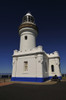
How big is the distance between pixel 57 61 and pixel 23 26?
450 inches

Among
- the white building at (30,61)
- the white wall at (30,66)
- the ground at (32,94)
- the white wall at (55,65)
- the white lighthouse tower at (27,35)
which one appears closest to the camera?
the ground at (32,94)

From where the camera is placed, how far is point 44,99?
18.7 feet

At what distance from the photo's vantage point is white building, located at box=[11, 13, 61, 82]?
1437 cm

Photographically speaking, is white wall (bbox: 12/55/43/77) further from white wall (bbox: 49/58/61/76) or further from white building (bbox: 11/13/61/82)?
white wall (bbox: 49/58/61/76)

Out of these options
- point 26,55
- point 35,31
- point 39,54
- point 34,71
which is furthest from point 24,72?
point 35,31

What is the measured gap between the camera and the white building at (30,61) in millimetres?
14367

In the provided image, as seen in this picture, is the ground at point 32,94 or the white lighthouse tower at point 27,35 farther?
the white lighthouse tower at point 27,35

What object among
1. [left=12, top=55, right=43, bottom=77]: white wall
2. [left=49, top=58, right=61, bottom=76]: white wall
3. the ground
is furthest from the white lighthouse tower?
the ground

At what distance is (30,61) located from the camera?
50.4 ft

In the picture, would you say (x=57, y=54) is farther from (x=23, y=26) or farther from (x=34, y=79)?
(x=23, y=26)

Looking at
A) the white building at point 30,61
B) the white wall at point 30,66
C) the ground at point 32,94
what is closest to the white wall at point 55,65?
the white building at point 30,61

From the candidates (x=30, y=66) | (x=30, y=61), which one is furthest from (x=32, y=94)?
(x=30, y=61)

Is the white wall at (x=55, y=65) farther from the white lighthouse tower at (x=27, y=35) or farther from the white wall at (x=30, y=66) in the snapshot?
the white wall at (x=30, y=66)

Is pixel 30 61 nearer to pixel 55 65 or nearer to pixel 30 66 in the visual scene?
pixel 30 66
